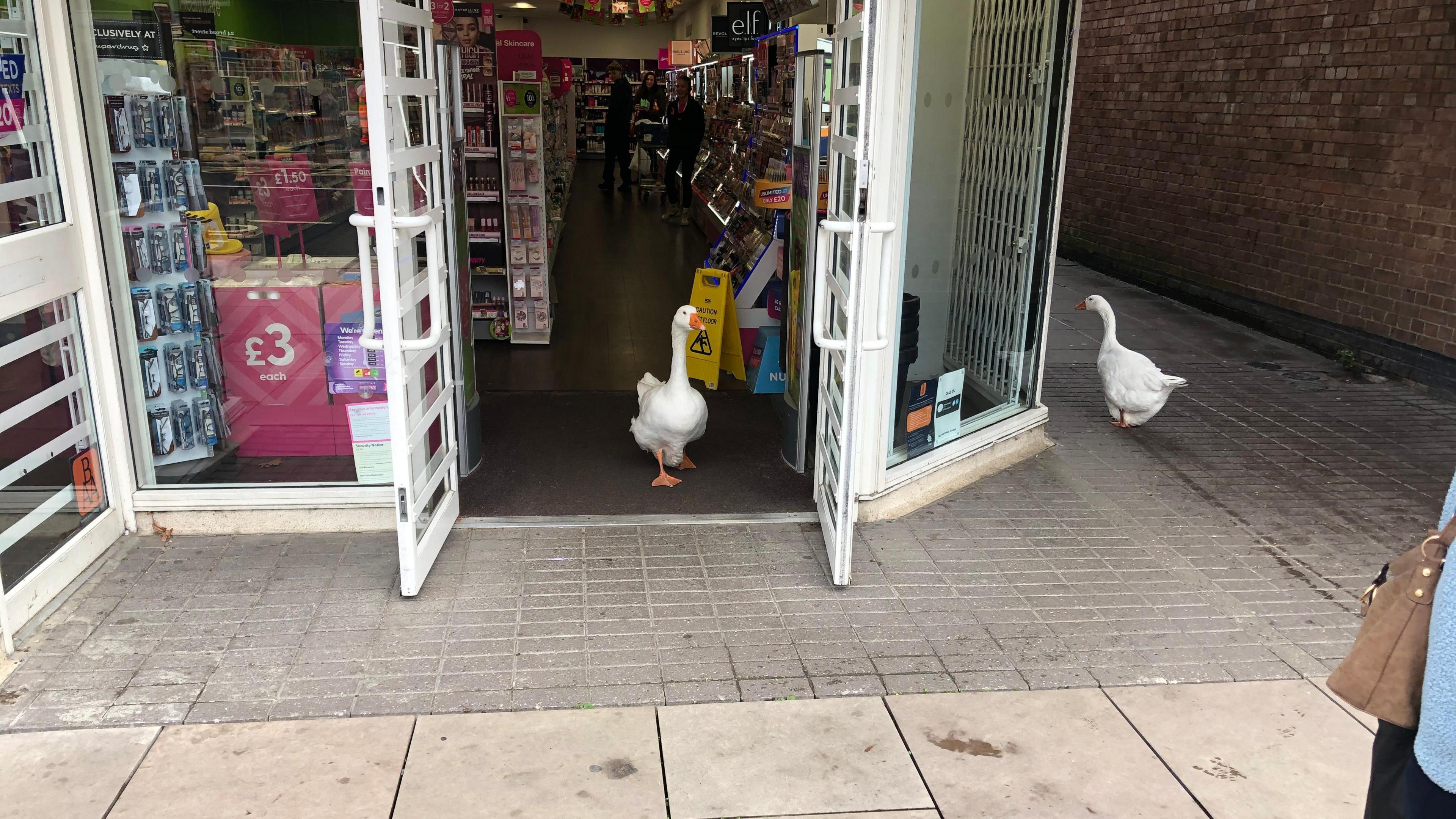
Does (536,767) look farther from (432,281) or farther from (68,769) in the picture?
(432,281)

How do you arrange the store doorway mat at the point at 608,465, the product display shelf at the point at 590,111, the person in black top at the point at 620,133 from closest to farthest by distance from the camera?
1. the store doorway mat at the point at 608,465
2. the person in black top at the point at 620,133
3. the product display shelf at the point at 590,111

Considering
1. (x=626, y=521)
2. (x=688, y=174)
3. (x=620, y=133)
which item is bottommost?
(x=626, y=521)

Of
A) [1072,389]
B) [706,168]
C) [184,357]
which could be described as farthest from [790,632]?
[706,168]

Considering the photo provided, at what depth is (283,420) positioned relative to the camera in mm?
4305

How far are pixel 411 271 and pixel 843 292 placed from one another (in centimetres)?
156

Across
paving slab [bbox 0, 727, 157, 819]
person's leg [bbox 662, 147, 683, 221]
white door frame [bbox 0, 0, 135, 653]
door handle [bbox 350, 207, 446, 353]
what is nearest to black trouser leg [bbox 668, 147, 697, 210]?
person's leg [bbox 662, 147, 683, 221]

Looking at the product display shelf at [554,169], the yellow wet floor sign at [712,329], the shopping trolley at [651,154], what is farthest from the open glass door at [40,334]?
the shopping trolley at [651,154]

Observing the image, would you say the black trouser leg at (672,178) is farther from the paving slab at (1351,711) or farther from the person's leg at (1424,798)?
the person's leg at (1424,798)

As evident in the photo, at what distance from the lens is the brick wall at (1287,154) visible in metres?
6.63

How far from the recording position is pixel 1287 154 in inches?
305

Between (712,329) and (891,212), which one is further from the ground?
(891,212)

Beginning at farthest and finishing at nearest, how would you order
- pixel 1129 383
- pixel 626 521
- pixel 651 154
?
pixel 651 154
pixel 1129 383
pixel 626 521

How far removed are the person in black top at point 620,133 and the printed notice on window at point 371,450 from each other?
11.7 metres

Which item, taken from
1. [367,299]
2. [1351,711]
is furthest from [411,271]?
[1351,711]
